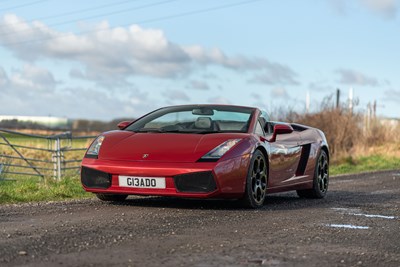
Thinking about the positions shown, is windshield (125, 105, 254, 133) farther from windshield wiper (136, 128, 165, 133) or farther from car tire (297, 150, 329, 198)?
car tire (297, 150, 329, 198)

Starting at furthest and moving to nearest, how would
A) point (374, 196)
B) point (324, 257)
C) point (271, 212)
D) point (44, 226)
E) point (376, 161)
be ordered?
point (376, 161) < point (374, 196) < point (271, 212) < point (44, 226) < point (324, 257)

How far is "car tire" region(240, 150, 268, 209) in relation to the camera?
29.6 ft

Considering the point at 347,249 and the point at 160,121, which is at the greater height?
the point at 160,121

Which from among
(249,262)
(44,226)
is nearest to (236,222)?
(44,226)

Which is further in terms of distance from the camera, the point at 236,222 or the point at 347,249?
the point at 236,222

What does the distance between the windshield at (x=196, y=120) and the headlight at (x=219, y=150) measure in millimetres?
452

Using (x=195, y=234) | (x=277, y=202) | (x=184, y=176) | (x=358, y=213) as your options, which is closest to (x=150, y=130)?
(x=184, y=176)

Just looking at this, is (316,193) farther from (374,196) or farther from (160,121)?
(160,121)

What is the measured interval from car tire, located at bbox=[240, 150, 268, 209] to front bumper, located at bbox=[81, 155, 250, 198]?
19 cm

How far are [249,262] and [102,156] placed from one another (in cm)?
404

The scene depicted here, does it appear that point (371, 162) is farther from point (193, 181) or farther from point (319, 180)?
point (193, 181)

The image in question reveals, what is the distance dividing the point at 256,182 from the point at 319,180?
8.46 ft

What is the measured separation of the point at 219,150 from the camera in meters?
8.74

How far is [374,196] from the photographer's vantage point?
1225 cm
